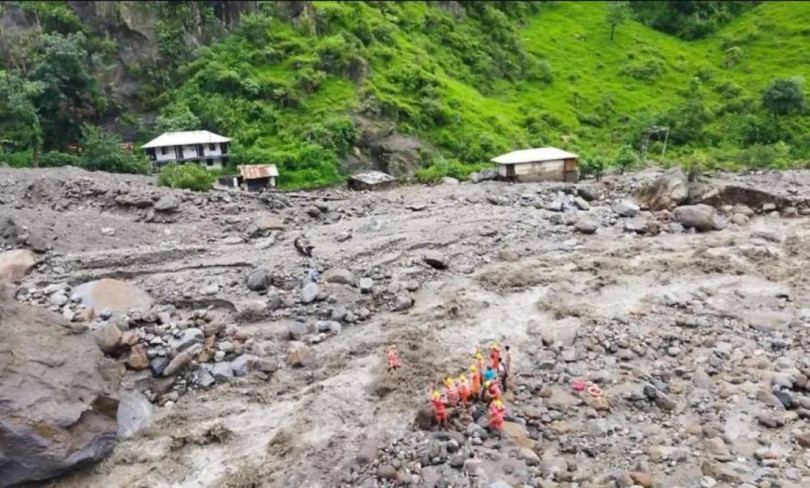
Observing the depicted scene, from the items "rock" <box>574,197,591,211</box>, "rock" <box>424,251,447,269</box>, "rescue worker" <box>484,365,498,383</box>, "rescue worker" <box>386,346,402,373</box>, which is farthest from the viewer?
"rock" <box>574,197,591,211</box>

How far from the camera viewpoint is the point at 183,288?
21031 millimetres

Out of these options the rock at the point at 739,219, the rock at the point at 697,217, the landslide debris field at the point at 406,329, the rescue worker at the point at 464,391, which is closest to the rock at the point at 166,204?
the landslide debris field at the point at 406,329

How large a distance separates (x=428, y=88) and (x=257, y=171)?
16.0 meters

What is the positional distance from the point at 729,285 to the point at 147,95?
3785 cm

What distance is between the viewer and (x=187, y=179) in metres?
30.8

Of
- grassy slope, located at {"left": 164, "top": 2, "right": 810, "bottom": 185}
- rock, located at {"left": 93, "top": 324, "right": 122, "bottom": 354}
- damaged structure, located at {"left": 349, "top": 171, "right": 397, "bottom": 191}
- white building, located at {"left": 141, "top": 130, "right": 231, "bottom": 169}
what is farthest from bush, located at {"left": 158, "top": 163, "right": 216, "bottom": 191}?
rock, located at {"left": 93, "top": 324, "right": 122, "bottom": 354}

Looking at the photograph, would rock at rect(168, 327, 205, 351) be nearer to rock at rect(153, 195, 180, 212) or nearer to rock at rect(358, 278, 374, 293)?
rock at rect(358, 278, 374, 293)

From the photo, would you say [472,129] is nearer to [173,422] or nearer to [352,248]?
[352,248]

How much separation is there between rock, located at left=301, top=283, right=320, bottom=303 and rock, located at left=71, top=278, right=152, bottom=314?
4.49 metres

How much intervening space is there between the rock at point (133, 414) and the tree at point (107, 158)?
21919 millimetres

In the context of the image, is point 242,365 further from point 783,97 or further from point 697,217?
point 783,97

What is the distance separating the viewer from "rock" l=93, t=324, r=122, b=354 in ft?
57.0

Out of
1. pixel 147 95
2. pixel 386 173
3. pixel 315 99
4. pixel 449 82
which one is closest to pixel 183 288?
pixel 386 173

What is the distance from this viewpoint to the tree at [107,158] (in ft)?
116
